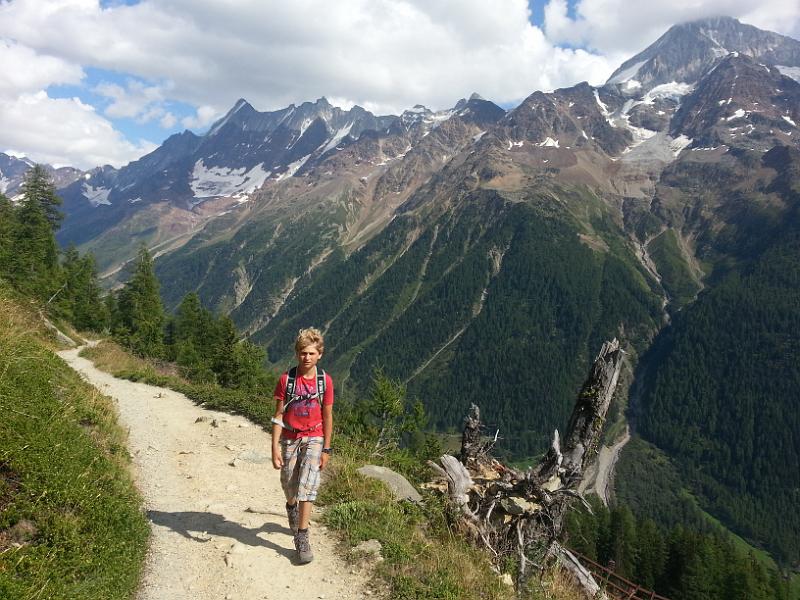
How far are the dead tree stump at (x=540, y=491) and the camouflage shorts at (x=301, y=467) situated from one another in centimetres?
296

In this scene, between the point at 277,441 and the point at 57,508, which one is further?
the point at 277,441

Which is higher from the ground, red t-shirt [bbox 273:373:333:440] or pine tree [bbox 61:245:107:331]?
red t-shirt [bbox 273:373:333:440]

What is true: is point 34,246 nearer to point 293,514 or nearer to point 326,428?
point 293,514

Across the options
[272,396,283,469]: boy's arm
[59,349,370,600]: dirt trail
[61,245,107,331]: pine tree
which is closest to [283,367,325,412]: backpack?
[272,396,283,469]: boy's arm

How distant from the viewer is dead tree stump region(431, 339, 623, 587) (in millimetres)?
9266

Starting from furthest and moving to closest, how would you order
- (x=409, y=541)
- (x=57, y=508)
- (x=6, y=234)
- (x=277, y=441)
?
(x=6, y=234)
(x=409, y=541)
(x=277, y=441)
(x=57, y=508)

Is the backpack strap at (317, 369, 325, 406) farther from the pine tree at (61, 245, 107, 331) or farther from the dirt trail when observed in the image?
the pine tree at (61, 245, 107, 331)

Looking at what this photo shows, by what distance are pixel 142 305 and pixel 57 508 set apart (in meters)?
50.4

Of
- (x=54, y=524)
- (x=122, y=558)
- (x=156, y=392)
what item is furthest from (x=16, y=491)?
(x=156, y=392)

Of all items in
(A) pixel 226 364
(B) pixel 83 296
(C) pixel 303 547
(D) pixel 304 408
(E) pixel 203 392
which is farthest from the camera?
(B) pixel 83 296

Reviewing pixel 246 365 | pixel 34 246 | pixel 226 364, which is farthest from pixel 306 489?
pixel 34 246

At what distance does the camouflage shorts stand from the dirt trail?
1113 millimetres

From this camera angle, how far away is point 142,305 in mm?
51781

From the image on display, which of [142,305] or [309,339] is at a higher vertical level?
[309,339]
